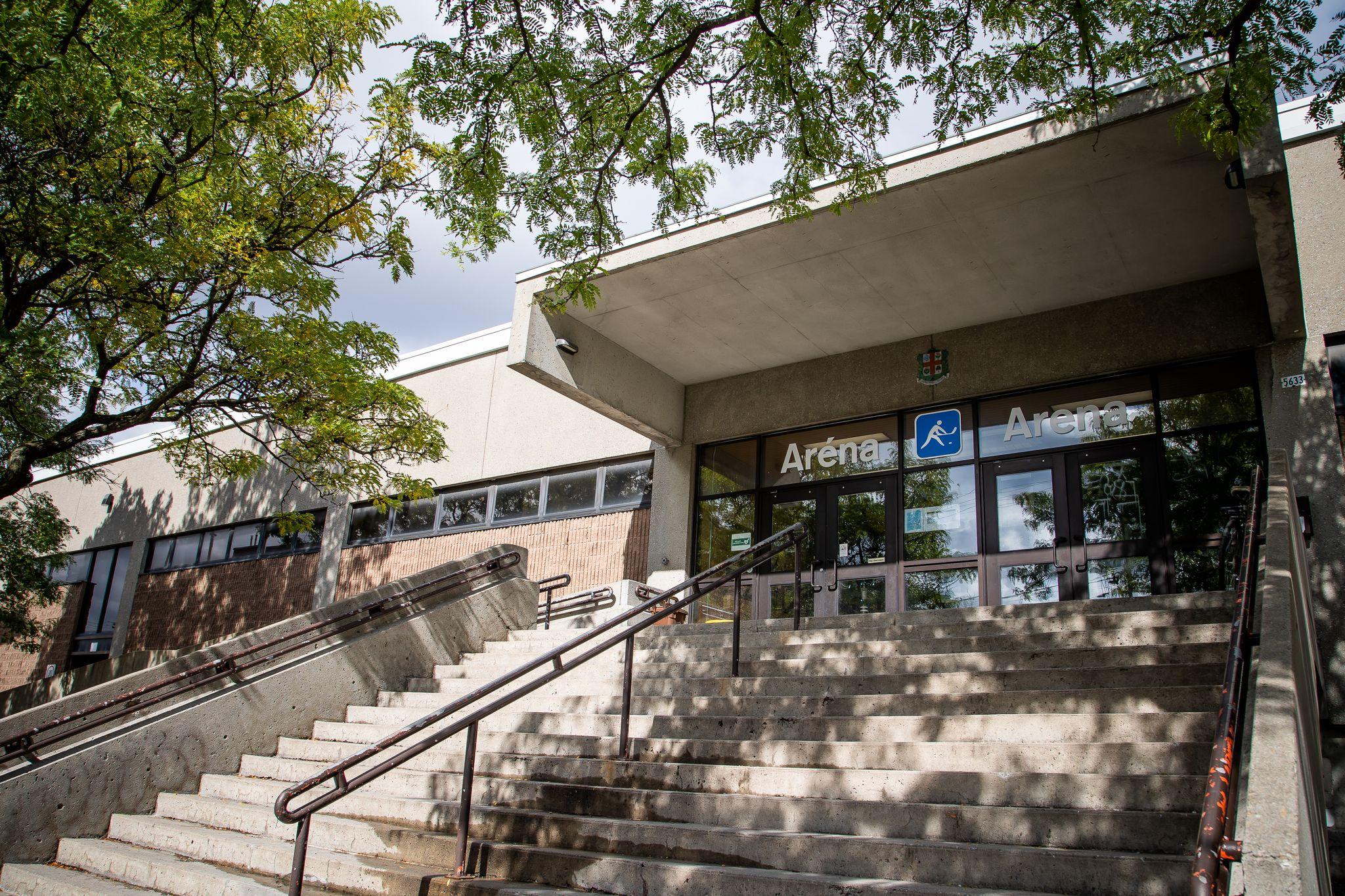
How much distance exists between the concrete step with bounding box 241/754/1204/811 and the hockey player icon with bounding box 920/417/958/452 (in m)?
6.64

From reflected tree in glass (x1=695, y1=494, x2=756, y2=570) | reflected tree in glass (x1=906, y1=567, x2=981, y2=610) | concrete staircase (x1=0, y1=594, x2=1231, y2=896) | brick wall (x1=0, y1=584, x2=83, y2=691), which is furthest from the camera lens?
brick wall (x1=0, y1=584, x2=83, y2=691)

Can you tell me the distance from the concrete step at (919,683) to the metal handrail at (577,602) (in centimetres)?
506

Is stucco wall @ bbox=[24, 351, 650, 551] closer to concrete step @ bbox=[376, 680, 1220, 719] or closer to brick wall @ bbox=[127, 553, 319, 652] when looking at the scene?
brick wall @ bbox=[127, 553, 319, 652]

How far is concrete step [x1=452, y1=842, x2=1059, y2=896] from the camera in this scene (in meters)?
3.60

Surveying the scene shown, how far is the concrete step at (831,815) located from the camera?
12.1 ft

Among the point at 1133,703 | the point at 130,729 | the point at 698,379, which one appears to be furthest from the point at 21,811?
the point at 698,379

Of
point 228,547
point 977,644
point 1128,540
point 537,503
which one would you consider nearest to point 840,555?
point 1128,540

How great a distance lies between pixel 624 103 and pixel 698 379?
606 centimetres

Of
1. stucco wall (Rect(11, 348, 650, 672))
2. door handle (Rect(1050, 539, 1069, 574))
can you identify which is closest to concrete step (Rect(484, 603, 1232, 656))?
door handle (Rect(1050, 539, 1069, 574))

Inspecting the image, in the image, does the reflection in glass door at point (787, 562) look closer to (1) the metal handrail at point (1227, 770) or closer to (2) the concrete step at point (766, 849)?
(2) the concrete step at point (766, 849)

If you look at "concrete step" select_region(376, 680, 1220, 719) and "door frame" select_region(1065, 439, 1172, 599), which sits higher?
"door frame" select_region(1065, 439, 1172, 599)

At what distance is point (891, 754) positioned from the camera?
4.69 meters

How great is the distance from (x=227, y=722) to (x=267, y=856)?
87.1 inches

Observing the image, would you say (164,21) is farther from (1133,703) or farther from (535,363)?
(1133,703)
